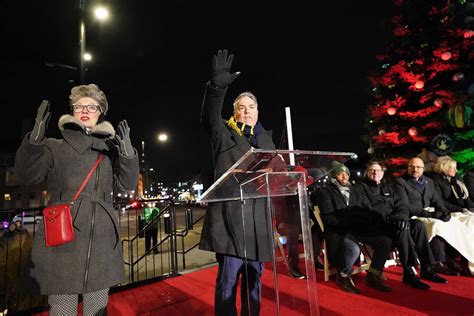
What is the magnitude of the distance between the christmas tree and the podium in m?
7.72

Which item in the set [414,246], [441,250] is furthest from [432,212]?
[414,246]

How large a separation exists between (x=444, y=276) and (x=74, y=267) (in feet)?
16.9

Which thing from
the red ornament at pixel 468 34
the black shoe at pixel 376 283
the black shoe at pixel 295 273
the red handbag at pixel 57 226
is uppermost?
the red ornament at pixel 468 34

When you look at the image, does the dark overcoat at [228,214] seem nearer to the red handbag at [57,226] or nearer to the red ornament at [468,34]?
the red handbag at [57,226]

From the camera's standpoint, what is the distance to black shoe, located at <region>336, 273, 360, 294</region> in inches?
155

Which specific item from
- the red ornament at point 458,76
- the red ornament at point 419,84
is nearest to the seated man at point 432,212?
the red ornament at point 458,76

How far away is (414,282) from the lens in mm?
4027

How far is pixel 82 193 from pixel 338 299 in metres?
3.33

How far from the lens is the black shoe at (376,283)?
3.93 meters

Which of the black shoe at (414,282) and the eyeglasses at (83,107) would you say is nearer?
the eyeglasses at (83,107)

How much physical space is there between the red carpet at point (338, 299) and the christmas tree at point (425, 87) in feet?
16.1

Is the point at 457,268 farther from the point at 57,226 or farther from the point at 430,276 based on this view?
the point at 57,226

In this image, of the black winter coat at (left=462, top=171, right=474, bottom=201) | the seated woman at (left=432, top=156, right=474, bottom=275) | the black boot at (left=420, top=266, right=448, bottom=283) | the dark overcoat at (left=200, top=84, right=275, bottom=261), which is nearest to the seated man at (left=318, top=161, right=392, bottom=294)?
the black boot at (left=420, top=266, right=448, bottom=283)

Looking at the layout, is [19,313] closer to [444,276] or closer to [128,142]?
[128,142]
